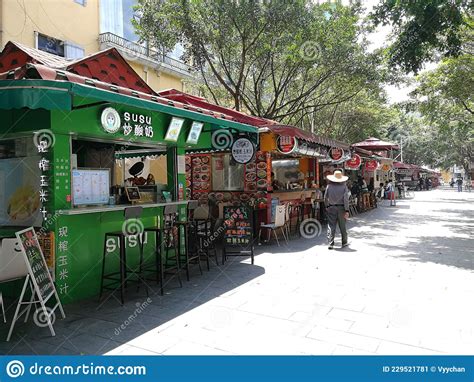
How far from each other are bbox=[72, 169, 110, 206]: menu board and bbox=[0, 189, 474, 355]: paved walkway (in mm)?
1534

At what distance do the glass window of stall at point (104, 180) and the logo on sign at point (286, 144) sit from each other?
123 inches

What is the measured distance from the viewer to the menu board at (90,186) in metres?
5.33

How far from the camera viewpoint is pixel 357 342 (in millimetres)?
3738

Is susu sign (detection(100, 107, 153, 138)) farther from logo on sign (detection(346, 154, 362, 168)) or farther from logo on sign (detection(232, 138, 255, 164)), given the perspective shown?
logo on sign (detection(346, 154, 362, 168))

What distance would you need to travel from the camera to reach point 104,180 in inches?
229

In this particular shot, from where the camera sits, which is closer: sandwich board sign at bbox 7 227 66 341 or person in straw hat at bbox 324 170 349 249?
sandwich board sign at bbox 7 227 66 341

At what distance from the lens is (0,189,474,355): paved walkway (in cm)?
371

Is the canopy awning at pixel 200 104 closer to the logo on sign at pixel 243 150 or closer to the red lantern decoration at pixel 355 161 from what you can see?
the logo on sign at pixel 243 150

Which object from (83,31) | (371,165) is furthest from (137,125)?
(371,165)

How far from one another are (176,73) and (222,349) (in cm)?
1715

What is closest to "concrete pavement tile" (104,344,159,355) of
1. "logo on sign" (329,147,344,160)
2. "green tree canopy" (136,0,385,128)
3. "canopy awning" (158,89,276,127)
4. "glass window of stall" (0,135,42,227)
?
"glass window of stall" (0,135,42,227)

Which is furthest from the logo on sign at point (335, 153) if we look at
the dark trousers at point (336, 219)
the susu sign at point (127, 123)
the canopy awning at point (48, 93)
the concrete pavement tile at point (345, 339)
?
the concrete pavement tile at point (345, 339)

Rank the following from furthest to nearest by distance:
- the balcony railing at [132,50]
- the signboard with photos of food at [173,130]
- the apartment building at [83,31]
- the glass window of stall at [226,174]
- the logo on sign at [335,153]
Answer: the balcony railing at [132,50]
the logo on sign at [335,153]
the apartment building at [83,31]
the glass window of stall at [226,174]
the signboard with photos of food at [173,130]

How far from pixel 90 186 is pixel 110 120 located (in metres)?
1.02
